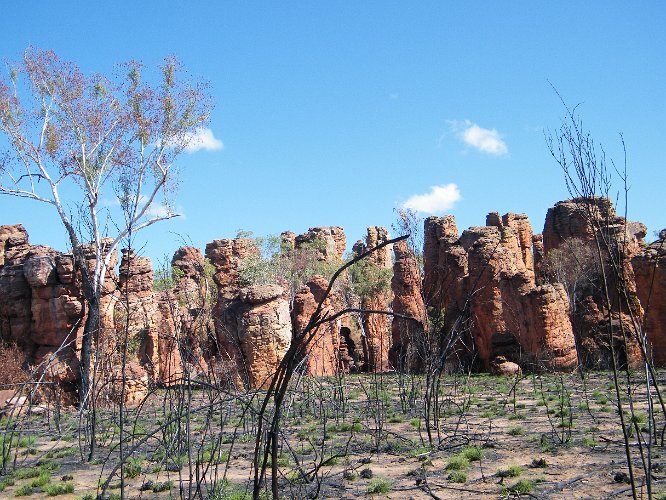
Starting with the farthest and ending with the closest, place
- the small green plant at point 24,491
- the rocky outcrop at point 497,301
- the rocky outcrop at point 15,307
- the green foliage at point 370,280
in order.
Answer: the green foliage at point 370,280 → the rocky outcrop at point 497,301 → the rocky outcrop at point 15,307 → the small green plant at point 24,491

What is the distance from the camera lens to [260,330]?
21.0 m

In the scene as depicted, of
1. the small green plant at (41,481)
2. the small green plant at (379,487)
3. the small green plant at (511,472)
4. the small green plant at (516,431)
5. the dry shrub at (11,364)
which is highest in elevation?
the dry shrub at (11,364)

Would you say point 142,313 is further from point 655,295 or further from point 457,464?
point 655,295

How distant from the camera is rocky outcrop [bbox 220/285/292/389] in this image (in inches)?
824

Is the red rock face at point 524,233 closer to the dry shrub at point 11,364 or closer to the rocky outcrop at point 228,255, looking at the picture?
the rocky outcrop at point 228,255

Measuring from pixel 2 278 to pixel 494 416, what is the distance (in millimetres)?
18102

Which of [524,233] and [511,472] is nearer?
[511,472]

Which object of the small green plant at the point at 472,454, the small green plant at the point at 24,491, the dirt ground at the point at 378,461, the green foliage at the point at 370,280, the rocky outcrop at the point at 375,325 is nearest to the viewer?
the dirt ground at the point at 378,461

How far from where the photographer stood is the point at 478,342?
92.8 feet

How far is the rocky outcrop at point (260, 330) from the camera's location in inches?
824

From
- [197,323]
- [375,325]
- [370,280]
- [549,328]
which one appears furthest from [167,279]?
[370,280]

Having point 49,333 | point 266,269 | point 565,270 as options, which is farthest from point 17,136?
point 565,270

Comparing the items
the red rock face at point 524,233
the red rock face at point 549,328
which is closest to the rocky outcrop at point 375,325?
the red rock face at point 549,328

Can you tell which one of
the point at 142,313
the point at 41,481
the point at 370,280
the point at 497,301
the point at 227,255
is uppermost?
the point at 227,255
